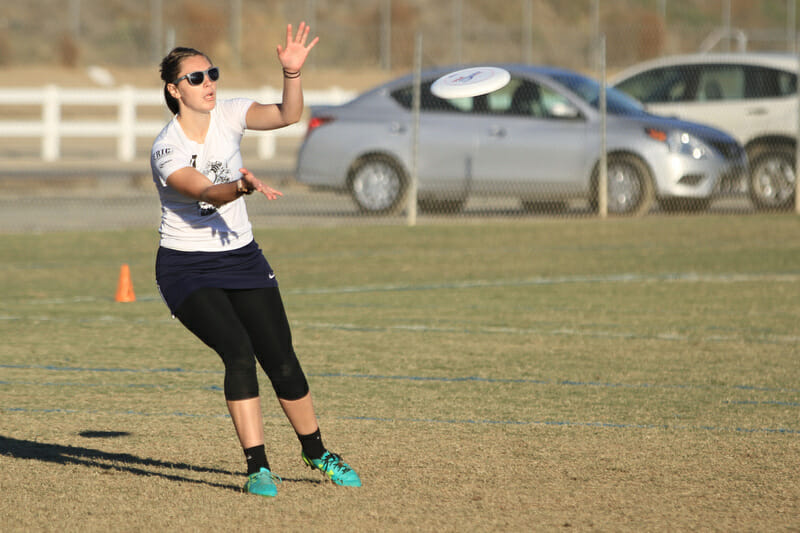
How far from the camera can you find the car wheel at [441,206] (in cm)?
1917

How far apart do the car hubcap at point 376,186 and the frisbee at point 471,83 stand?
1068cm

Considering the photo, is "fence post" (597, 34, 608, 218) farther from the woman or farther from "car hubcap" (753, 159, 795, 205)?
the woman

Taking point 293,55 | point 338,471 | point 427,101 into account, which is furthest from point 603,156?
point 338,471

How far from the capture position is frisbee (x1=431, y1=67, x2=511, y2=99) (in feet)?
23.9

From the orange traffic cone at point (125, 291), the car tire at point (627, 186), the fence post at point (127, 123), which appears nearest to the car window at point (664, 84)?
the car tire at point (627, 186)

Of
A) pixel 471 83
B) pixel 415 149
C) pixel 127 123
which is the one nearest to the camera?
pixel 471 83

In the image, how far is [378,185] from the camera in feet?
61.1

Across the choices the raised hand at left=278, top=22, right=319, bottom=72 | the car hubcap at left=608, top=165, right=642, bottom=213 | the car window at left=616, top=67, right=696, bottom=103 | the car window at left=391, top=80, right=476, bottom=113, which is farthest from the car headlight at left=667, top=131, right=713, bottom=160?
the raised hand at left=278, top=22, right=319, bottom=72

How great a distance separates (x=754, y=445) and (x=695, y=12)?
198 feet

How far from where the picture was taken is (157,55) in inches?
1544

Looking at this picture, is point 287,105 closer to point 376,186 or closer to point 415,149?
point 415,149

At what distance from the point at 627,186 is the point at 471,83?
35.7 ft

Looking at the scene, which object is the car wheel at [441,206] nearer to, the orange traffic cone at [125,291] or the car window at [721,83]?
the car window at [721,83]

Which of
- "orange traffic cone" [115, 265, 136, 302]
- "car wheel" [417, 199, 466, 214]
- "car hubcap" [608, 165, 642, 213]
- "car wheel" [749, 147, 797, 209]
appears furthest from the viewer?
"car wheel" [417, 199, 466, 214]
